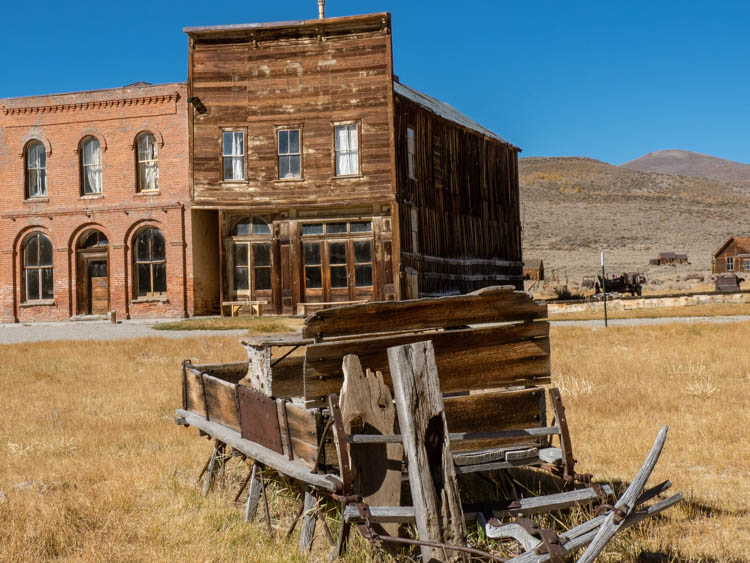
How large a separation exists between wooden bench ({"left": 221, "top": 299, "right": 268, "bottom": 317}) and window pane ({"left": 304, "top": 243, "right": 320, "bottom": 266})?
6.20 feet

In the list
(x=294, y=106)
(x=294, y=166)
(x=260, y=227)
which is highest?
(x=294, y=106)

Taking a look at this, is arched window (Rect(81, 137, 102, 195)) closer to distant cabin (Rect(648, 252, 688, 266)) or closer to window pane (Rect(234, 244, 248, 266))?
window pane (Rect(234, 244, 248, 266))

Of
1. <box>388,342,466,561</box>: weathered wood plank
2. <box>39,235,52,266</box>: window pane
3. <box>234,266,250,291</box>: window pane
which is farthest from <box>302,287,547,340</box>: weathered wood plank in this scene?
<box>39,235,52,266</box>: window pane

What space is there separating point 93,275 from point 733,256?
4754 centimetres

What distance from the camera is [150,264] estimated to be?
76.4 ft

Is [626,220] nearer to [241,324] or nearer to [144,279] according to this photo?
[144,279]

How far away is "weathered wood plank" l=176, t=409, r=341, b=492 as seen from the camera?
3667 millimetres

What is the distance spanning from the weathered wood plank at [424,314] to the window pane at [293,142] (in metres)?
18.3

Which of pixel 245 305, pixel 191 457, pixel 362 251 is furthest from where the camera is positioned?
pixel 245 305

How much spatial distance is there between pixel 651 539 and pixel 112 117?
22.8m

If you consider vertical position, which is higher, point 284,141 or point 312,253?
point 284,141

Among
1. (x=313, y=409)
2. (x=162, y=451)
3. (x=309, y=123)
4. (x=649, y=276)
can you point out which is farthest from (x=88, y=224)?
(x=649, y=276)

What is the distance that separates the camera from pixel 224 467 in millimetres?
5754

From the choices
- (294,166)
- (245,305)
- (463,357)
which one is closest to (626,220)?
(294,166)
